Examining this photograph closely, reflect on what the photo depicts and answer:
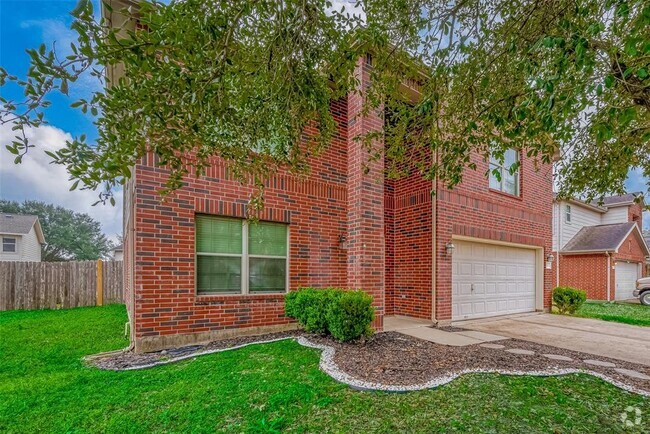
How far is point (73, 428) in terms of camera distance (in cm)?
297

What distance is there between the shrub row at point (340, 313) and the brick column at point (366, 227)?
2.34 ft

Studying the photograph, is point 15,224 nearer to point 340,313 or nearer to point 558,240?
point 340,313

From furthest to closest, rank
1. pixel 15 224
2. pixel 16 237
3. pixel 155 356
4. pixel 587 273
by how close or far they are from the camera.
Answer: pixel 15 224 → pixel 16 237 → pixel 587 273 → pixel 155 356

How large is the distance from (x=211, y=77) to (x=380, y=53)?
237cm

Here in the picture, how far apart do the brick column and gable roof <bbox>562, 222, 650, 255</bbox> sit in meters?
15.5

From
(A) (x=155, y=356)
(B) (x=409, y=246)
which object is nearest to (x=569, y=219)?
(B) (x=409, y=246)

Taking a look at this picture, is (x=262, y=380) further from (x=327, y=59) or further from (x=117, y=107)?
(x=327, y=59)

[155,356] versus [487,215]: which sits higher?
[487,215]

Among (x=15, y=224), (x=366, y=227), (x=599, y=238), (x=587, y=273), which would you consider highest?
(x=15, y=224)

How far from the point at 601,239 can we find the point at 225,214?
19582mm

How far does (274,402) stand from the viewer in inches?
127

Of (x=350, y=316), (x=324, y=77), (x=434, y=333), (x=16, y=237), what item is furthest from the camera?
(x=16, y=237)

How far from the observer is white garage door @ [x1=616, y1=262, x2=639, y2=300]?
653 inches

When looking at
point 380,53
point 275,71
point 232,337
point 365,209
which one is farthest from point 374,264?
point 275,71
